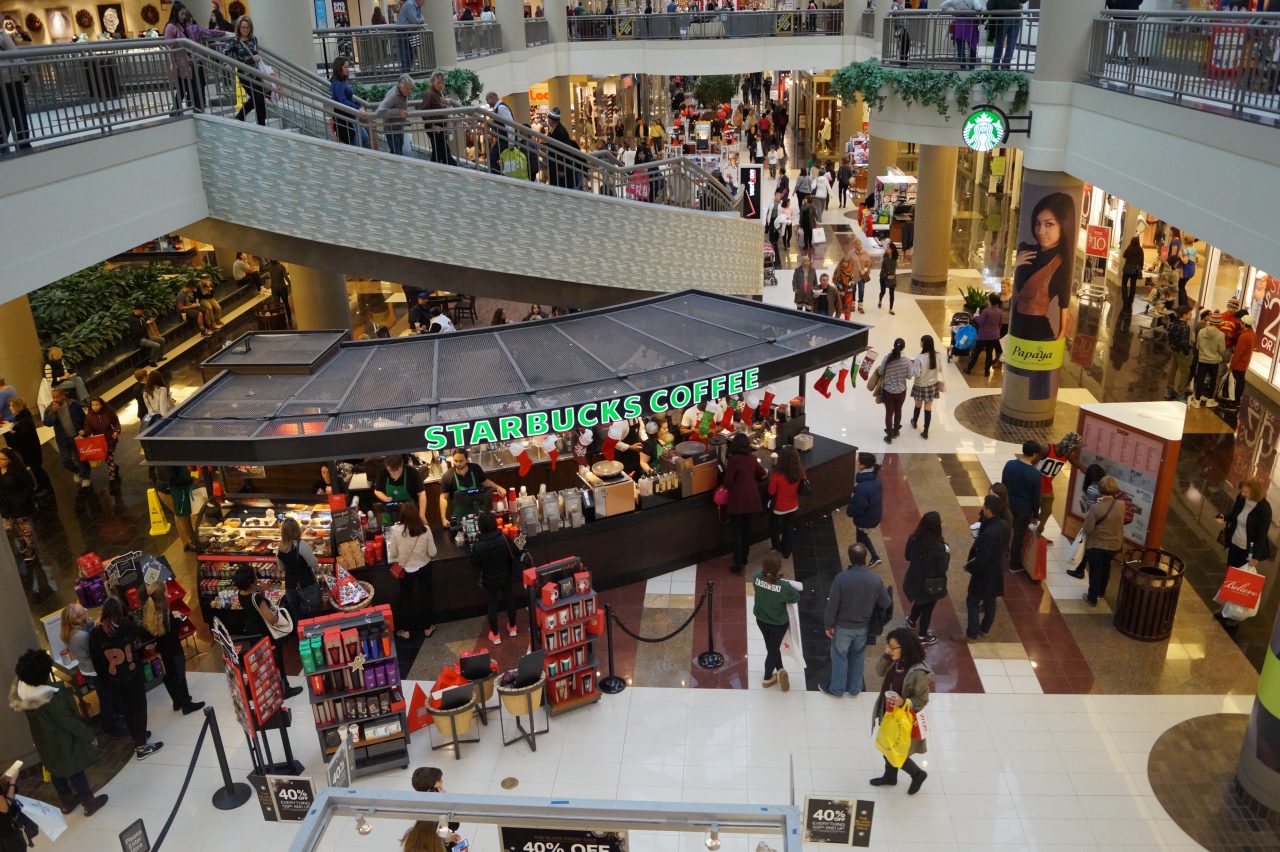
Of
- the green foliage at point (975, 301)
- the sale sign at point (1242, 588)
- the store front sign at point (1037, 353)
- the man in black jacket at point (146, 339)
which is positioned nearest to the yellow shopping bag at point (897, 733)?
the sale sign at point (1242, 588)

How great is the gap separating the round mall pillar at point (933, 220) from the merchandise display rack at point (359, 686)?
1680cm

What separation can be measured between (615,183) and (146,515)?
8130mm

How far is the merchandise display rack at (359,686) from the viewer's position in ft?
26.7

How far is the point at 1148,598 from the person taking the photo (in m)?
9.50

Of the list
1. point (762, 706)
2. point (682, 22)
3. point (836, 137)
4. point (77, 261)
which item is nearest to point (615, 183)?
point (77, 261)

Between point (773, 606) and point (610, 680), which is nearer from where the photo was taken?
point (773, 606)

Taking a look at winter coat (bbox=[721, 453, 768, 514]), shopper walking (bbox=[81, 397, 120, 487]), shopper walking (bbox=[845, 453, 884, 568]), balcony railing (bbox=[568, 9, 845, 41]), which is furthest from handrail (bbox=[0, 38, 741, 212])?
balcony railing (bbox=[568, 9, 845, 41])

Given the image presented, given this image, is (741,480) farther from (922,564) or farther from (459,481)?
(459,481)

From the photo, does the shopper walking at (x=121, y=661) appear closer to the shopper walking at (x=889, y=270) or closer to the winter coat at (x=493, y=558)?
the winter coat at (x=493, y=558)

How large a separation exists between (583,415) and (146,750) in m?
4.92

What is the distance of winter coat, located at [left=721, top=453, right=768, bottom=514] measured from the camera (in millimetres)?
10766

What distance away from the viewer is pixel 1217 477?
1305cm

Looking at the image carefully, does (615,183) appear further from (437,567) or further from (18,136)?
(18,136)

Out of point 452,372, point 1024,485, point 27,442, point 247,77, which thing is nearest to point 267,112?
point 247,77
